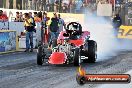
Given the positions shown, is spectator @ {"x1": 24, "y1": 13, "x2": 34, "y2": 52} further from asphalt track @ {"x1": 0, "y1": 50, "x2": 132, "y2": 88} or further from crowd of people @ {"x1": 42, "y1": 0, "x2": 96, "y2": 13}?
crowd of people @ {"x1": 42, "y1": 0, "x2": 96, "y2": 13}

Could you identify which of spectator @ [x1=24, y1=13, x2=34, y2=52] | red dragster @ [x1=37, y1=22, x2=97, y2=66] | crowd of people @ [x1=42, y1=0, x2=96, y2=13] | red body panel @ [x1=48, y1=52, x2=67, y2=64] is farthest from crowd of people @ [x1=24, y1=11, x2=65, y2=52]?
crowd of people @ [x1=42, y1=0, x2=96, y2=13]

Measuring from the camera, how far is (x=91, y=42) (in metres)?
13.7

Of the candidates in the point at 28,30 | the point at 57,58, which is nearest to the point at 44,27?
the point at 28,30

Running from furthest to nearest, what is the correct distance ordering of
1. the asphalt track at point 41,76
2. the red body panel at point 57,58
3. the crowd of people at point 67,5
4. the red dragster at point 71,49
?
the crowd of people at point 67,5
the red dragster at point 71,49
the red body panel at point 57,58
the asphalt track at point 41,76

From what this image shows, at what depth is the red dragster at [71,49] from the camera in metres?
12.0

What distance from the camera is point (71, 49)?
495 inches

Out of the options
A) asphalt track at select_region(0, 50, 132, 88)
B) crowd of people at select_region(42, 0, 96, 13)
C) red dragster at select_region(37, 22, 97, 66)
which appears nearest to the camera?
asphalt track at select_region(0, 50, 132, 88)

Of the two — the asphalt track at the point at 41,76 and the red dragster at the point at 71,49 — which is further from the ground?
the red dragster at the point at 71,49

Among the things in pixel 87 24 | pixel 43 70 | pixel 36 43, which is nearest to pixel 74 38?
pixel 43 70

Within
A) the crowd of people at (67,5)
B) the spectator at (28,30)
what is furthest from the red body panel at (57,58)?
the crowd of people at (67,5)

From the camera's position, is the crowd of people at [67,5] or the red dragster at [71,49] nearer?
the red dragster at [71,49]

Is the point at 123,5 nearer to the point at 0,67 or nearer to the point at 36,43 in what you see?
the point at 36,43

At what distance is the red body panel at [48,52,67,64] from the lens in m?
11.8

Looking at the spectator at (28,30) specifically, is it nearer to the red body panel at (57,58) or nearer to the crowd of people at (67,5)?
the red body panel at (57,58)
